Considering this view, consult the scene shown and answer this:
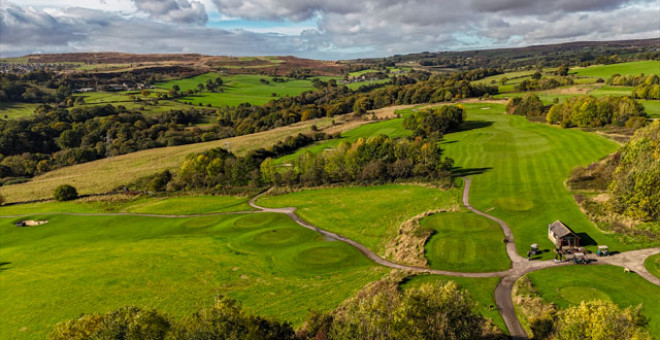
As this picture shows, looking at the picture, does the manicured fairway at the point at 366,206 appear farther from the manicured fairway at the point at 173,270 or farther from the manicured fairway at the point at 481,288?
the manicured fairway at the point at 481,288

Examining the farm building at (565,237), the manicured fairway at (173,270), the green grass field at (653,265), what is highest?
the farm building at (565,237)

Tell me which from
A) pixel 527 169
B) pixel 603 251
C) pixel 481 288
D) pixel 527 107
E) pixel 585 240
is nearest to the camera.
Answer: pixel 481 288

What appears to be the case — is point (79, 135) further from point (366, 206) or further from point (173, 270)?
point (366, 206)

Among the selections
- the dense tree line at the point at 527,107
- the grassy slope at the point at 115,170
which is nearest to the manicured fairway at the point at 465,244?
the grassy slope at the point at 115,170

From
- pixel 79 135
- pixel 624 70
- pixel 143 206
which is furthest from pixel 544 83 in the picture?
pixel 79 135

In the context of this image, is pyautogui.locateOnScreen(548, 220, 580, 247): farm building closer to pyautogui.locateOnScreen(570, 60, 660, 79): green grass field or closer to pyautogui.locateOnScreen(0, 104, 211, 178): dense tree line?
pyautogui.locateOnScreen(0, 104, 211, 178): dense tree line

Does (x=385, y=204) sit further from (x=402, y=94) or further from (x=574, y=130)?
(x=402, y=94)
